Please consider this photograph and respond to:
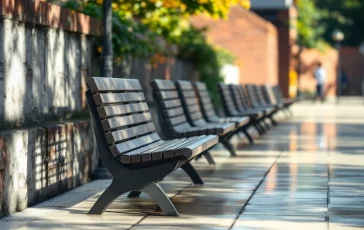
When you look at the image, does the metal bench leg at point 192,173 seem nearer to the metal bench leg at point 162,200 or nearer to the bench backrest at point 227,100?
the metal bench leg at point 162,200

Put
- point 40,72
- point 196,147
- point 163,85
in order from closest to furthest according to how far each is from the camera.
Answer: point 196,147 < point 40,72 < point 163,85

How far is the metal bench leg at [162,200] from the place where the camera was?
653cm

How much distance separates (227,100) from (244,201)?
6.55m

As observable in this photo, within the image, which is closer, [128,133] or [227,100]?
[128,133]

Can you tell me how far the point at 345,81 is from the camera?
178 ft

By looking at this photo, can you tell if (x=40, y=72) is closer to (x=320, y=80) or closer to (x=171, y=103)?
(x=171, y=103)

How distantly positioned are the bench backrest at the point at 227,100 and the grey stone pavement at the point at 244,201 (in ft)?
6.37

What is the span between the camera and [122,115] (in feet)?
23.0

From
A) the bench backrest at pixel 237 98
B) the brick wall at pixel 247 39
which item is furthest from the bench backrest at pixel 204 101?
the brick wall at pixel 247 39

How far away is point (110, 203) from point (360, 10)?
59.7 meters

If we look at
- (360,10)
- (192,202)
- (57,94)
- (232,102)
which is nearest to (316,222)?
(192,202)

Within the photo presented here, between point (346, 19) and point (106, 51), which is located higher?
point (346, 19)

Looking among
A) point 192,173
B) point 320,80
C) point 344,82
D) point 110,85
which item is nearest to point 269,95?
point 192,173

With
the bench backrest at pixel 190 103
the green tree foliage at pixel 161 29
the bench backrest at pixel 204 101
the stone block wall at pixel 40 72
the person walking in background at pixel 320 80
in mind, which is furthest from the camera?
the person walking in background at pixel 320 80
